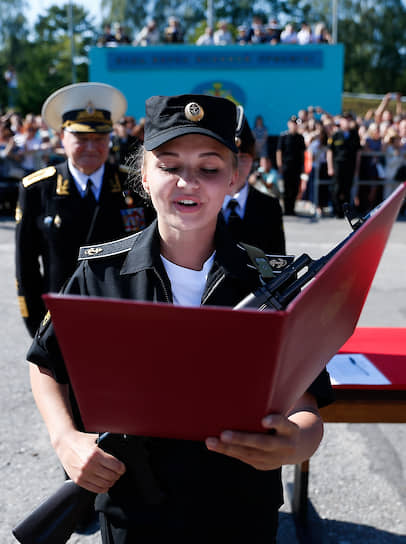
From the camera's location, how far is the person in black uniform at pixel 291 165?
12555 millimetres

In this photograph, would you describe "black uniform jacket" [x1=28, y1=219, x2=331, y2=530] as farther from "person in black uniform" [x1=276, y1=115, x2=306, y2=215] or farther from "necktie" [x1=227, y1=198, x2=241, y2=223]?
"person in black uniform" [x1=276, y1=115, x2=306, y2=215]

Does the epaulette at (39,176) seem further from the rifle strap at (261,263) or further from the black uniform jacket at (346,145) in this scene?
the black uniform jacket at (346,145)

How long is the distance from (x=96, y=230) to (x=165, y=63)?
19.0 m

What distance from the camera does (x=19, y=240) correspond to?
3066 mm

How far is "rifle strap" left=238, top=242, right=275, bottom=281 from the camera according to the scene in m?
1.55

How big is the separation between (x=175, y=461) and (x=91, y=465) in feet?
0.75

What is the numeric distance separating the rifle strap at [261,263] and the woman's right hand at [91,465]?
1.96 ft

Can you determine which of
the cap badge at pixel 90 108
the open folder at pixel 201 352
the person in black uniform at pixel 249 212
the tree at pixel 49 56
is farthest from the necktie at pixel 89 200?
the tree at pixel 49 56

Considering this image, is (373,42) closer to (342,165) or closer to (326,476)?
(342,165)

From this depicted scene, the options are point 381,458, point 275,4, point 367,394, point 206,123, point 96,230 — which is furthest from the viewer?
point 275,4

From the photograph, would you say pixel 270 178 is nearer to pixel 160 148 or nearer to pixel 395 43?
pixel 160 148

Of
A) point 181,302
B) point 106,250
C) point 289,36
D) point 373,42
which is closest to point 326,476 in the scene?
point 181,302

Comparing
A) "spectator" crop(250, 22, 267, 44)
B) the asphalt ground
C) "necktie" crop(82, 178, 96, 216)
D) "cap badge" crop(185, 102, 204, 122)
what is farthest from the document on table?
"spectator" crop(250, 22, 267, 44)

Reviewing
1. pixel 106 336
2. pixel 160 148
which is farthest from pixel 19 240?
pixel 106 336
